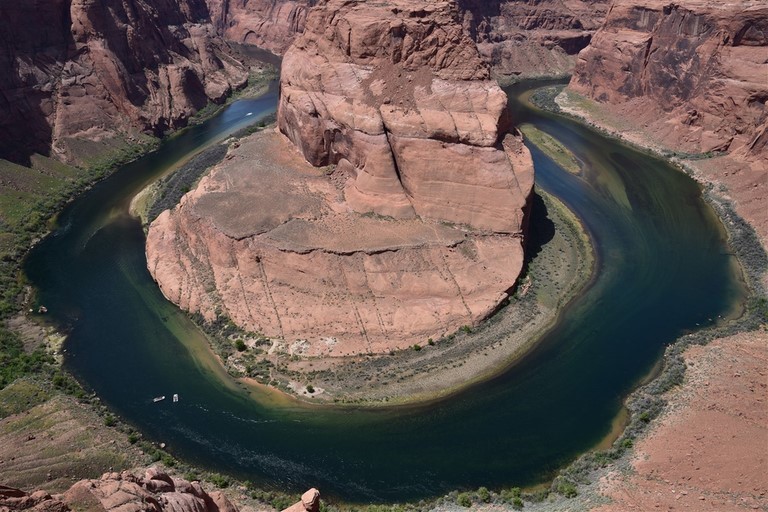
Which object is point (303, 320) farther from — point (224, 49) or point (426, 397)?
point (224, 49)

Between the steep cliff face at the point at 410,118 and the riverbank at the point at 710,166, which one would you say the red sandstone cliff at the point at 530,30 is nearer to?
the riverbank at the point at 710,166

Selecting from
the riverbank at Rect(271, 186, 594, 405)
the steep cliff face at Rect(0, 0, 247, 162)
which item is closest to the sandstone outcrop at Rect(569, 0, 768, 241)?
the riverbank at Rect(271, 186, 594, 405)

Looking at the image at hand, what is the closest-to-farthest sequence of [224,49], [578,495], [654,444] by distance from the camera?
[578,495] < [654,444] < [224,49]

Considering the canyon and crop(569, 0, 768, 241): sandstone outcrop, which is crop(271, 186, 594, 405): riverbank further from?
crop(569, 0, 768, 241): sandstone outcrop

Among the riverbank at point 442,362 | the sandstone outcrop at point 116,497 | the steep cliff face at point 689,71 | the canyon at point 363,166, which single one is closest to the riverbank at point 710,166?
the canyon at point 363,166

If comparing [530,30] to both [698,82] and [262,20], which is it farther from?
[262,20]

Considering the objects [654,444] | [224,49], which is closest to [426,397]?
[654,444]
